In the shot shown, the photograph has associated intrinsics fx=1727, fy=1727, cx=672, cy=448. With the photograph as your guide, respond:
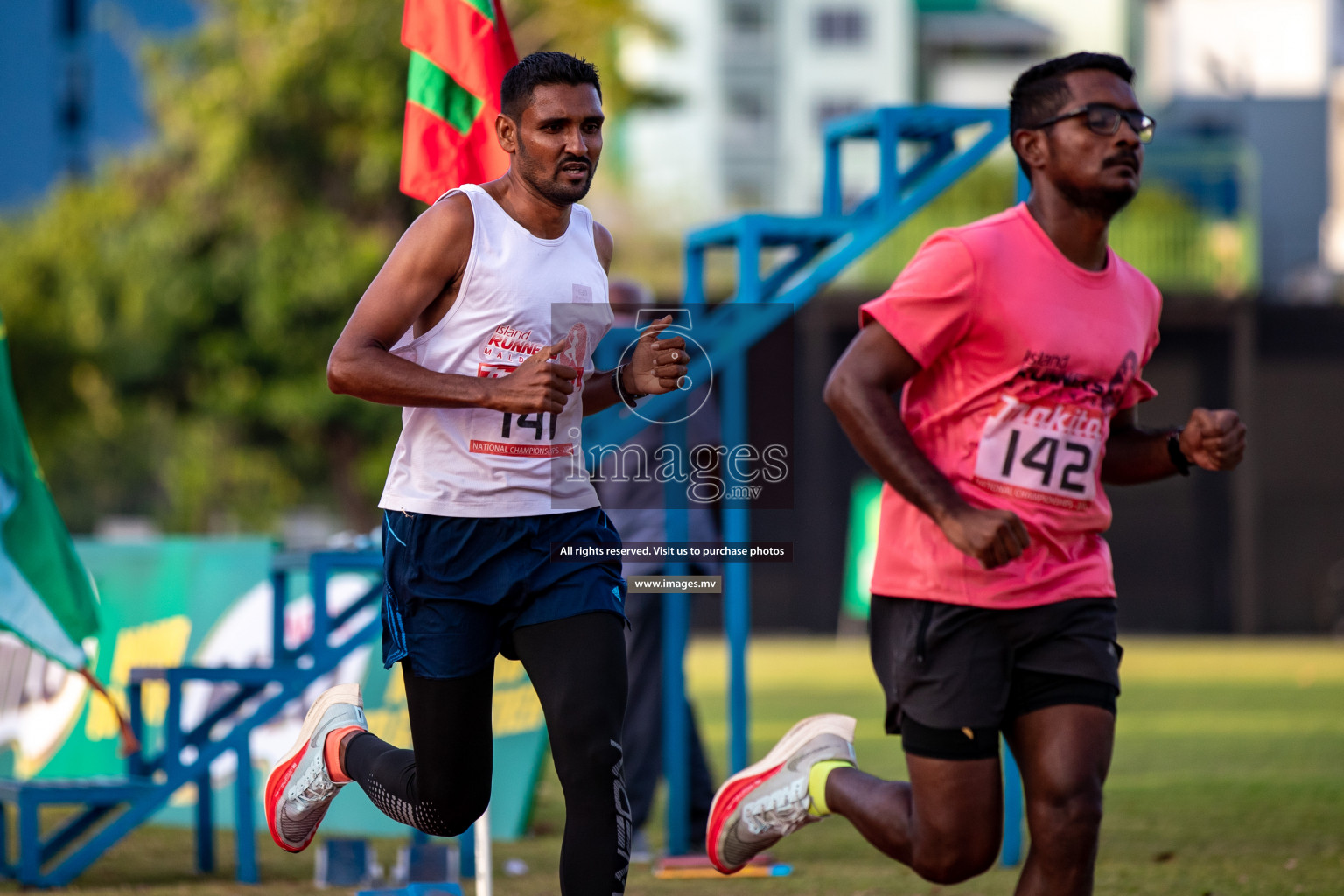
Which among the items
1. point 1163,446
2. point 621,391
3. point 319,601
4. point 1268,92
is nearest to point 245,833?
point 319,601

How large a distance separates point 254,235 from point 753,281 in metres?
21.3

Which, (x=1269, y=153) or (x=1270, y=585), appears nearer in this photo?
(x=1270, y=585)

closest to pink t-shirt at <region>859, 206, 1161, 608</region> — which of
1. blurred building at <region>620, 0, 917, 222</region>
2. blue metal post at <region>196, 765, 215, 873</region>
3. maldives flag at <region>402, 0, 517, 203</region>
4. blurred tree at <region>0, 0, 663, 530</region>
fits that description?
maldives flag at <region>402, 0, 517, 203</region>

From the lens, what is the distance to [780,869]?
21.5ft

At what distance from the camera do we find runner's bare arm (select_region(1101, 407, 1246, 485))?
13.6 feet

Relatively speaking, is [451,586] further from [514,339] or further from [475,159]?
[475,159]

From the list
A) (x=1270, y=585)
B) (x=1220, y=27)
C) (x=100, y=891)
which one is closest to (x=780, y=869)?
(x=100, y=891)

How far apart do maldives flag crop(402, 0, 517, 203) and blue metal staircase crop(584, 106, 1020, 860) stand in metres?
1.12

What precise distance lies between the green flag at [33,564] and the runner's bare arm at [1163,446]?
421 cm

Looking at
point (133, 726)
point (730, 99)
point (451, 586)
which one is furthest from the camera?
point (730, 99)

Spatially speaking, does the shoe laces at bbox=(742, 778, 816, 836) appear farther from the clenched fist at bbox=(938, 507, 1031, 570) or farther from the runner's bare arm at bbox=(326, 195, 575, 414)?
the runner's bare arm at bbox=(326, 195, 575, 414)

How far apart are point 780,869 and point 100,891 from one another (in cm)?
257

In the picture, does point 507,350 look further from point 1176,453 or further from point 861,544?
→ point 861,544

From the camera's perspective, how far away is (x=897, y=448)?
13.1 ft
